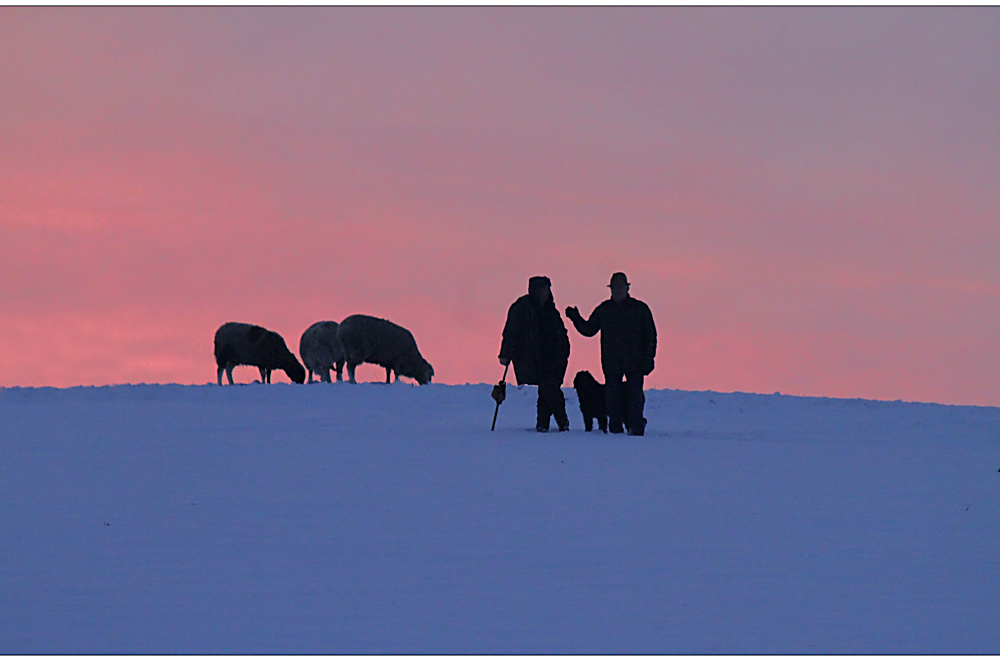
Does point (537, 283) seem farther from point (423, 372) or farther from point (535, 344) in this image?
point (423, 372)

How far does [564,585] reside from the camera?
6.34 m

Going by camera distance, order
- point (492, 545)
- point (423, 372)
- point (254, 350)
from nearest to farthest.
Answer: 1. point (492, 545)
2. point (423, 372)
3. point (254, 350)

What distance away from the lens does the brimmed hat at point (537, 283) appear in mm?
16422

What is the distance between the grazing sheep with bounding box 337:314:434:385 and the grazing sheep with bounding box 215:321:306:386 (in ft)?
7.61

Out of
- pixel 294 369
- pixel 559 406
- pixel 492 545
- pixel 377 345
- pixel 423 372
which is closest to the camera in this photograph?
pixel 492 545

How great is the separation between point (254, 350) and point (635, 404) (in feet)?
67.4

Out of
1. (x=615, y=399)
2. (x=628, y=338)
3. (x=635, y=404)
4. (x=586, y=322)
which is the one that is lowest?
(x=635, y=404)

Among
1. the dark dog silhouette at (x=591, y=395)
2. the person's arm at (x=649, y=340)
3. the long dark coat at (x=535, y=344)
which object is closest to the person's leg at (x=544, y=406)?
the long dark coat at (x=535, y=344)

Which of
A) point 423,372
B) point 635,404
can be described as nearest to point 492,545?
point 635,404

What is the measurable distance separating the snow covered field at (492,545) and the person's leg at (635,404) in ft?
2.79

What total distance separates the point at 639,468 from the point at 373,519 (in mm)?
3944

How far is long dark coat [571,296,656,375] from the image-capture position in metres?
15.8

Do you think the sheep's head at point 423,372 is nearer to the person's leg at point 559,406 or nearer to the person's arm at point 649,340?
the person's leg at point 559,406

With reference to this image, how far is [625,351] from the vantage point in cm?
1576
